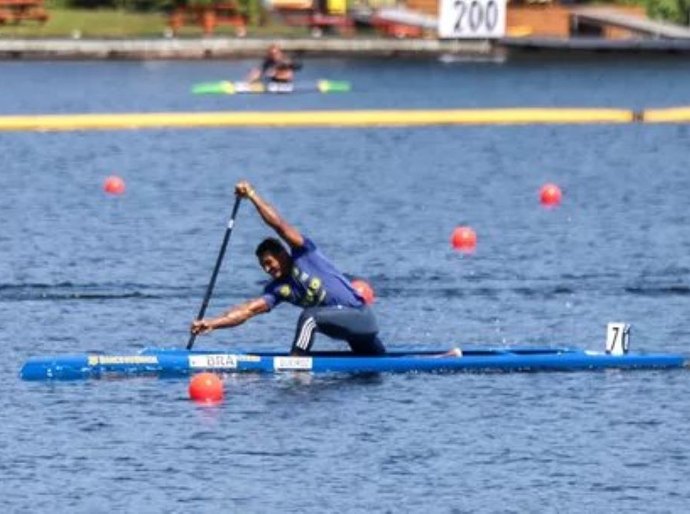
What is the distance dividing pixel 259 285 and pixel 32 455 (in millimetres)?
12092

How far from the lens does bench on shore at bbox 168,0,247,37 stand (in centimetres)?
9331

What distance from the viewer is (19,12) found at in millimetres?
92688

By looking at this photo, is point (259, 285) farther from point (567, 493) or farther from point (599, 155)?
point (599, 155)

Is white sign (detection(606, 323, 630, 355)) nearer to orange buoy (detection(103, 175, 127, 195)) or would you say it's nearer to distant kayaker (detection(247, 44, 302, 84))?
orange buoy (detection(103, 175, 127, 195))

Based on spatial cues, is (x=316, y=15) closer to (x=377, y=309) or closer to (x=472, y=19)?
(x=472, y=19)

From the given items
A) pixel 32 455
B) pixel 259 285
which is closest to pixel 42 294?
pixel 259 285

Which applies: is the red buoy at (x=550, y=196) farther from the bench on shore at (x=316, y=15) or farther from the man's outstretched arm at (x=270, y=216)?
the bench on shore at (x=316, y=15)

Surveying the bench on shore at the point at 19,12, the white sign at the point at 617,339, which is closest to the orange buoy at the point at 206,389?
the white sign at the point at 617,339

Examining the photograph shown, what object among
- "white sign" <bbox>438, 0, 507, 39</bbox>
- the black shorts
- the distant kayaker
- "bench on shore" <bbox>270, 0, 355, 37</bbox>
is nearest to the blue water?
the black shorts

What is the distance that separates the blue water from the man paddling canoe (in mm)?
540

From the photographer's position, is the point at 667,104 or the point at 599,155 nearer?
the point at 599,155

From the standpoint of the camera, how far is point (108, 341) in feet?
94.7

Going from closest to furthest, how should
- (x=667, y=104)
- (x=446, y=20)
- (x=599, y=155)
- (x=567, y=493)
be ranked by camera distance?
(x=567, y=493) < (x=599, y=155) < (x=667, y=104) < (x=446, y=20)

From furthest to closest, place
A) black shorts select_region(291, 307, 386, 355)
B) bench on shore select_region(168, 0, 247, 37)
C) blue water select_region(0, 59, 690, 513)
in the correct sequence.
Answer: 1. bench on shore select_region(168, 0, 247, 37)
2. black shorts select_region(291, 307, 386, 355)
3. blue water select_region(0, 59, 690, 513)
